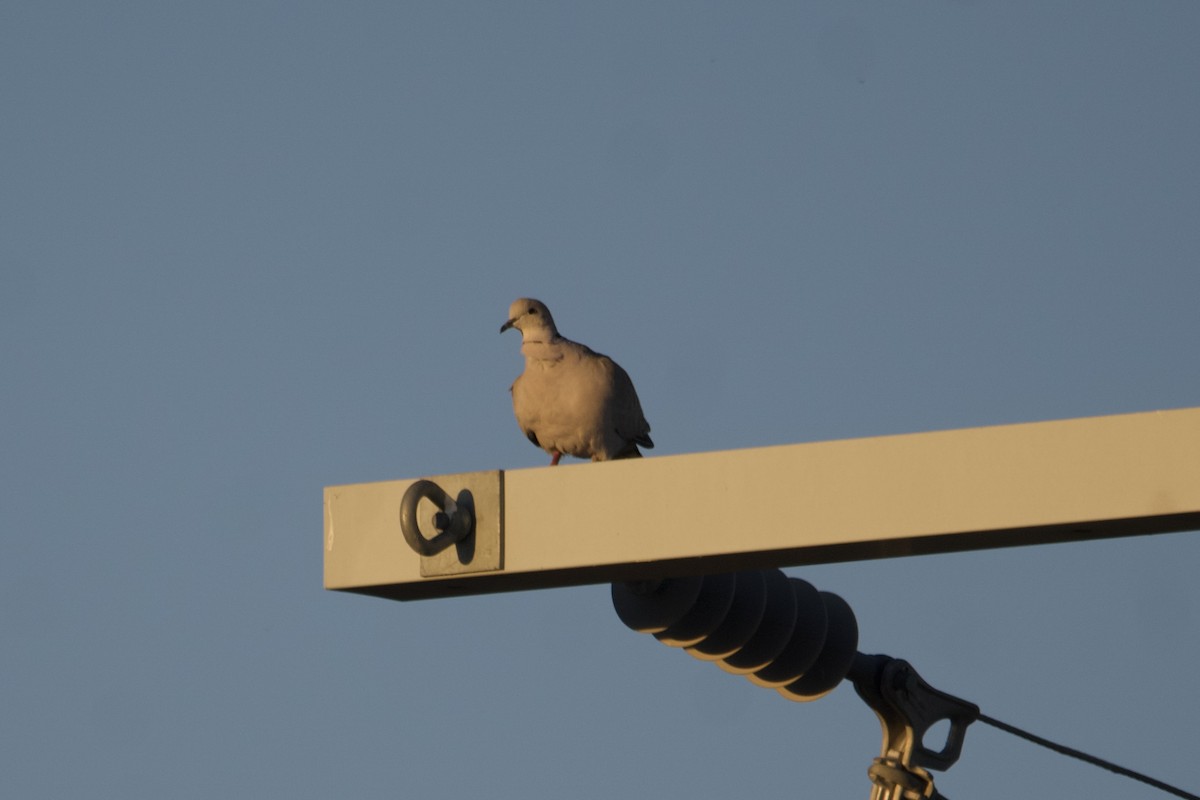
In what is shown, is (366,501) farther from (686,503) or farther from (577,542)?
(686,503)

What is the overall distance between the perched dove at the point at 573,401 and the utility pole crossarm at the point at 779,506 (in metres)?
3.75

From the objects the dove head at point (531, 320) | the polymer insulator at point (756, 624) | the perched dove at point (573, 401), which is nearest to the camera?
the polymer insulator at point (756, 624)

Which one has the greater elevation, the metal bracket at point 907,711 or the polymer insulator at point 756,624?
the polymer insulator at point 756,624

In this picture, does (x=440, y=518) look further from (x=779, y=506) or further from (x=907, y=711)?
(x=907, y=711)

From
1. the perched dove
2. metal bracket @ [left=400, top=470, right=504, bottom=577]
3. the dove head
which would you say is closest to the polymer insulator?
metal bracket @ [left=400, top=470, right=504, bottom=577]

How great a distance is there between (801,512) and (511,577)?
70 centimetres

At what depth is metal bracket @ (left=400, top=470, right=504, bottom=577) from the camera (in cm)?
363

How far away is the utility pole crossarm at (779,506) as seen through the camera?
10.1ft

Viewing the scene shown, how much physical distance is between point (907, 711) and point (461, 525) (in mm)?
1286

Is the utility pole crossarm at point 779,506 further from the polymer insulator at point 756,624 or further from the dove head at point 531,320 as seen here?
the dove head at point 531,320

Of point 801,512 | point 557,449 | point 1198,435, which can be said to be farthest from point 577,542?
point 557,449

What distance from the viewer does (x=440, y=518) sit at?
3.69 m

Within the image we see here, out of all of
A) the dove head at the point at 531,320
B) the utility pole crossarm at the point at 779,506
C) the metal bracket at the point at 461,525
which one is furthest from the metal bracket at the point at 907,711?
the dove head at the point at 531,320

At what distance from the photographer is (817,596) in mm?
4141
